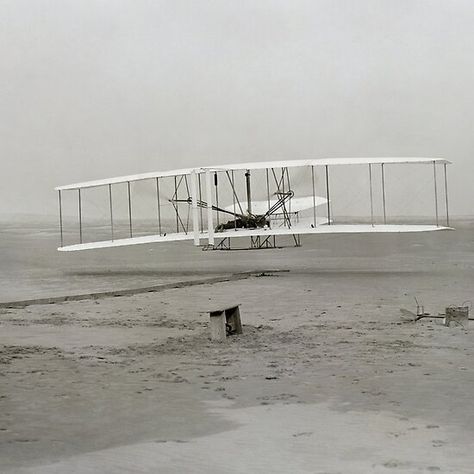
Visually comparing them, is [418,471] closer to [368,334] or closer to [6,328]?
[368,334]

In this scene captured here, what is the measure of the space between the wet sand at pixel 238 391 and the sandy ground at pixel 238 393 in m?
0.02

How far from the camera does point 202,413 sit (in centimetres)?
623

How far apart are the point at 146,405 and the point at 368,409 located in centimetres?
189

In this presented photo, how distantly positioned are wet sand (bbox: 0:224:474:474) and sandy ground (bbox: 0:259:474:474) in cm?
2

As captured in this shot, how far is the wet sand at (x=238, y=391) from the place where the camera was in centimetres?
512

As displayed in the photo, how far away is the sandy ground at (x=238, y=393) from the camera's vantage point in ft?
16.8

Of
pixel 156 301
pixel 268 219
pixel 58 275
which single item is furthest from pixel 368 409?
pixel 58 275

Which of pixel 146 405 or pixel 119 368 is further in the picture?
pixel 119 368

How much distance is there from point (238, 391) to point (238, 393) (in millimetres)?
74

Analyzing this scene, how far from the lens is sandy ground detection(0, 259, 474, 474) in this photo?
5.11m

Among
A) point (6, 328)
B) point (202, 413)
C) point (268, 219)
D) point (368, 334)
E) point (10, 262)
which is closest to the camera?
point (202, 413)

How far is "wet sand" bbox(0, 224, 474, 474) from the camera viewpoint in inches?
201

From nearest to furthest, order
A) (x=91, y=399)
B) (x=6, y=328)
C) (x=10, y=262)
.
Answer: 1. (x=91, y=399)
2. (x=6, y=328)
3. (x=10, y=262)

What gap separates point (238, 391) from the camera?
275 inches
